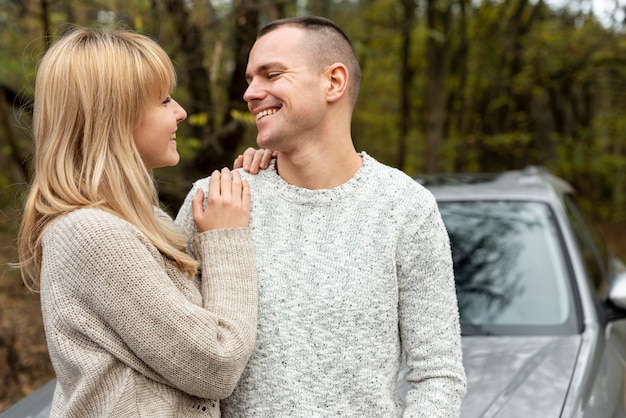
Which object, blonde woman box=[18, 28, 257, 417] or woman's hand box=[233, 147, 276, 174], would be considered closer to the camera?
blonde woman box=[18, 28, 257, 417]

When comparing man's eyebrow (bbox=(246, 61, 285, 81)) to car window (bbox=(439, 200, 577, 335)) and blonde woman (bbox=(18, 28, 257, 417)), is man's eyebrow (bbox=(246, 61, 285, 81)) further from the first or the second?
car window (bbox=(439, 200, 577, 335))

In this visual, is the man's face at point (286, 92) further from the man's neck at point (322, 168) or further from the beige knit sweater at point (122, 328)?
the beige knit sweater at point (122, 328)

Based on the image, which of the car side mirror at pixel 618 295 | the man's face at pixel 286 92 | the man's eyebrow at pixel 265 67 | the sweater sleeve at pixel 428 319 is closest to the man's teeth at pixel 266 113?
the man's face at pixel 286 92

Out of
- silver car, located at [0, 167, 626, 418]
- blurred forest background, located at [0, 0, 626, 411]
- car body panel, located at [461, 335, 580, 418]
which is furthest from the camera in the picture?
blurred forest background, located at [0, 0, 626, 411]

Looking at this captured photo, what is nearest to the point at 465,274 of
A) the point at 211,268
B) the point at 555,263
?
the point at 555,263

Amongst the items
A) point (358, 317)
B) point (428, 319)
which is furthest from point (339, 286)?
point (428, 319)

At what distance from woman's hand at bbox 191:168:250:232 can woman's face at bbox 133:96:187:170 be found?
127 mm

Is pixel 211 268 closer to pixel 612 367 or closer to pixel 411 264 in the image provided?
pixel 411 264

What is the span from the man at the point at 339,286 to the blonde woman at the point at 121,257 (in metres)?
0.11

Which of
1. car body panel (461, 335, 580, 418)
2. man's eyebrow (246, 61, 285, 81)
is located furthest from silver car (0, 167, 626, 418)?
man's eyebrow (246, 61, 285, 81)

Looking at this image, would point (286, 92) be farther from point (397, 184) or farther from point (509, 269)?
point (509, 269)

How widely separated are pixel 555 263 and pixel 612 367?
23.3 inches

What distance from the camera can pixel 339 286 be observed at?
175 cm

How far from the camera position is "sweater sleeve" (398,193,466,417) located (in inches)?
68.9
